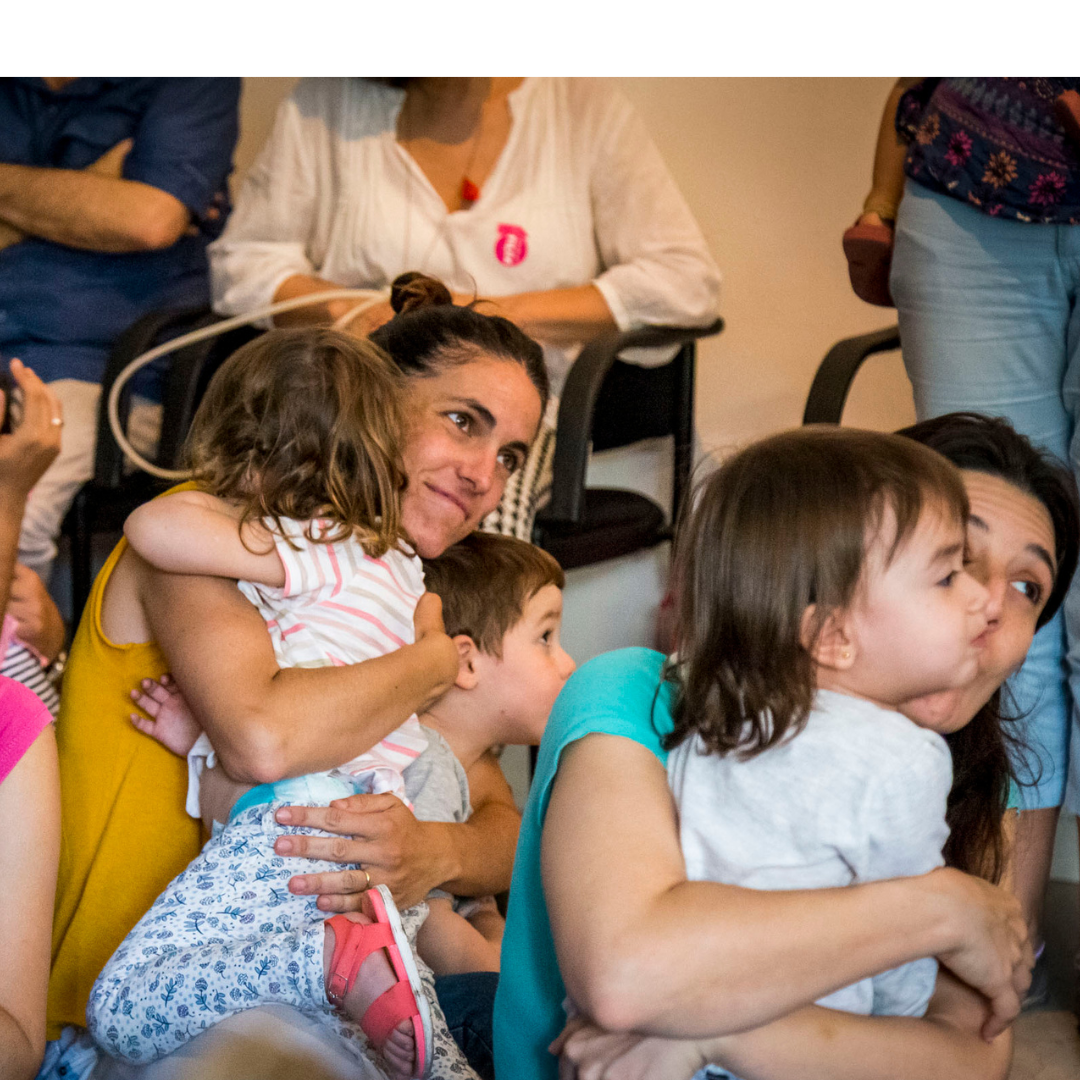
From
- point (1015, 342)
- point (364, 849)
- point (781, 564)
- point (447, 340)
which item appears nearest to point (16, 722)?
point (364, 849)

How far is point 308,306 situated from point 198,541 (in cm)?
134

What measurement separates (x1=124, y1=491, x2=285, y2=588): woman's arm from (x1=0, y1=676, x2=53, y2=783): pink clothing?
221 mm

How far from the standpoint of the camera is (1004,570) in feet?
3.36

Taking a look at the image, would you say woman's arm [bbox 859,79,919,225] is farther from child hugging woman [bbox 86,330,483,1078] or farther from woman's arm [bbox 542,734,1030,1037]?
woman's arm [bbox 542,734,1030,1037]

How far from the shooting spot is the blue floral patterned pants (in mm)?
984

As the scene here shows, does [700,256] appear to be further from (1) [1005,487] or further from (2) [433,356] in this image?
(1) [1005,487]

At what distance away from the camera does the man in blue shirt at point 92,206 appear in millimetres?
2412

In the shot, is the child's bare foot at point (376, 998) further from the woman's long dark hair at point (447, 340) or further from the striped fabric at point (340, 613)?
the woman's long dark hair at point (447, 340)

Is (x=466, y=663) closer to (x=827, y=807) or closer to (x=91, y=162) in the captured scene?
(x=827, y=807)

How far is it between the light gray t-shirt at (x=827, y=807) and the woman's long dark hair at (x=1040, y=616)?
23 cm

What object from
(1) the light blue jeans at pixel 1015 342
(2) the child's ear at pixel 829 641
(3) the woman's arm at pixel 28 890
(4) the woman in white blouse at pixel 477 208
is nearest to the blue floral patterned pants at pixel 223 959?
(3) the woman's arm at pixel 28 890

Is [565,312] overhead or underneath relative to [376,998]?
overhead

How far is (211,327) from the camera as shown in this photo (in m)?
2.28

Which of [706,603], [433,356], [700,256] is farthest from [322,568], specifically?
[700,256]
